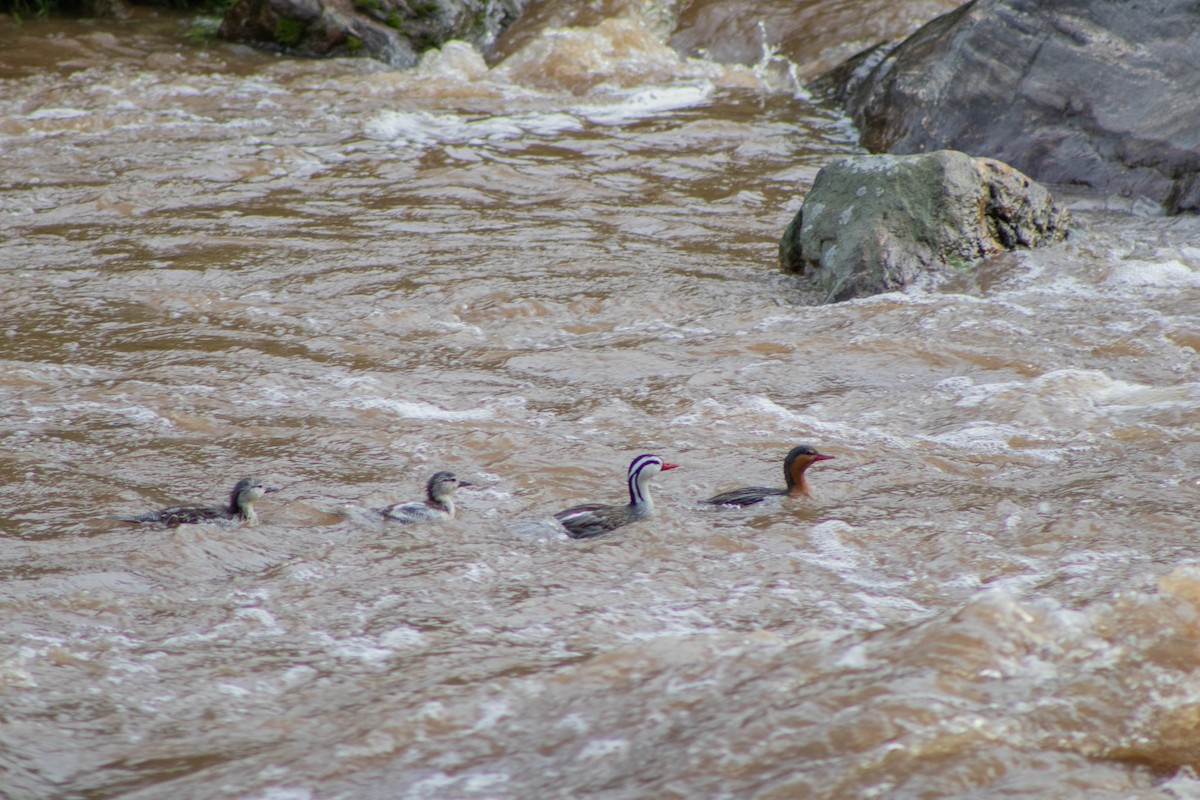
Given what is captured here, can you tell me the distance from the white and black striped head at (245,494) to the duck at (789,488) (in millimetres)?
2081

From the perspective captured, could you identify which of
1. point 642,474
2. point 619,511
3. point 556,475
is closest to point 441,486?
point 556,475

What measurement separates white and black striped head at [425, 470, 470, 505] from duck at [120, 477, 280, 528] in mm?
773

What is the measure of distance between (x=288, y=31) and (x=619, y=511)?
11.9 meters

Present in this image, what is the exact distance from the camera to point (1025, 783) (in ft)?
9.71

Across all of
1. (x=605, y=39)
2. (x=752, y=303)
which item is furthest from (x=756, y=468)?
(x=605, y=39)

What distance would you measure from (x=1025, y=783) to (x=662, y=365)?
450cm

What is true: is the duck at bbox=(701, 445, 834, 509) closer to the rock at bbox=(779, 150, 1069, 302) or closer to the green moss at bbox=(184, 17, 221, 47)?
the rock at bbox=(779, 150, 1069, 302)

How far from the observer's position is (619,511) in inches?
214

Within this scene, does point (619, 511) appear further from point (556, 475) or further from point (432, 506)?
point (432, 506)

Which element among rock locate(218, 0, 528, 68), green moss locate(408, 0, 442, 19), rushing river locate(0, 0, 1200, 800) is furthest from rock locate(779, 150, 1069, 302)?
green moss locate(408, 0, 442, 19)

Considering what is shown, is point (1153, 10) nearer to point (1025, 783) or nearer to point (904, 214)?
point (904, 214)

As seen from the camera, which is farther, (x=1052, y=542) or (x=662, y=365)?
(x=662, y=365)

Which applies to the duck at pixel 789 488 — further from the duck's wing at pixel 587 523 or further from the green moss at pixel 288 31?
the green moss at pixel 288 31

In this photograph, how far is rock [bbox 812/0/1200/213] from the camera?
33.1 feet
